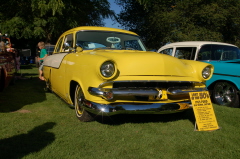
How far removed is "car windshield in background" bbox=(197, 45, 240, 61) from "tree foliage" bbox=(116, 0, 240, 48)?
7.86 meters

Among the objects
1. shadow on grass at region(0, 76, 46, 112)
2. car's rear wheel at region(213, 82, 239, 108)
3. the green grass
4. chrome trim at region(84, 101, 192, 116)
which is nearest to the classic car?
car's rear wheel at region(213, 82, 239, 108)

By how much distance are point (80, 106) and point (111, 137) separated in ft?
2.88

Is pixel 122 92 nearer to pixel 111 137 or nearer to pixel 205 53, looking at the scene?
pixel 111 137

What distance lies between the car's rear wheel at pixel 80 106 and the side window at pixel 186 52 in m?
3.56

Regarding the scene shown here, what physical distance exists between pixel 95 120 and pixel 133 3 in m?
16.5

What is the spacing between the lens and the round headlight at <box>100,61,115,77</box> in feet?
10.1

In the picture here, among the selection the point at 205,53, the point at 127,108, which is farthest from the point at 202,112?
the point at 205,53

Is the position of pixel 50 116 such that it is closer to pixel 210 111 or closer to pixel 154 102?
pixel 154 102

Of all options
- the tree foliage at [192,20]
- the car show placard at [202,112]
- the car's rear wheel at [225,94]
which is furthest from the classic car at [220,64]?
the tree foliage at [192,20]

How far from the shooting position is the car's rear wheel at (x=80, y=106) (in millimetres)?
3522

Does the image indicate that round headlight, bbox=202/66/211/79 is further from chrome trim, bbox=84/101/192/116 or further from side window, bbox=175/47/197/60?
side window, bbox=175/47/197/60

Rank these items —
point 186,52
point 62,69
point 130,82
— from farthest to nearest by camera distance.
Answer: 1. point 186,52
2. point 62,69
3. point 130,82

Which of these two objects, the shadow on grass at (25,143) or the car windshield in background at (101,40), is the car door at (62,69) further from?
the shadow on grass at (25,143)

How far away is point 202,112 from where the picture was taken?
342 cm
